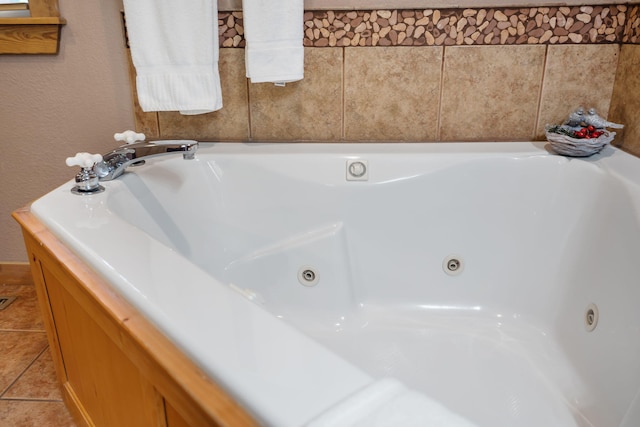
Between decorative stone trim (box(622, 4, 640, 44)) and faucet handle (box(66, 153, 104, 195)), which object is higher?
decorative stone trim (box(622, 4, 640, 44))

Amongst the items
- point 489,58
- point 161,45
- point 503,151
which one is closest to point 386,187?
point 503,151

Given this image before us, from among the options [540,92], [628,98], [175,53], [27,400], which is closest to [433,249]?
[540,92]

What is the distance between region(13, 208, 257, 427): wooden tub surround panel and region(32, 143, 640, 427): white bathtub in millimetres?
186

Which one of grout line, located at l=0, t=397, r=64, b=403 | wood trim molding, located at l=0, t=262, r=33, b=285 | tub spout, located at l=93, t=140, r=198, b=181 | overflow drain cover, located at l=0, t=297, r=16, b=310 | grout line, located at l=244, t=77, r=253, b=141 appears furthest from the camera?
wood trim molding, located at l=0, t=262, r=33, b=285

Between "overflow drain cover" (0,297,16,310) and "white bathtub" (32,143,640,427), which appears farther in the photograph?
"overflow drain cover" (0,297,16,310)

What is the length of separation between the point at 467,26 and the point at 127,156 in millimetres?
1016

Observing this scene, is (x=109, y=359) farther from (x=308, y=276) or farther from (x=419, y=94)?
(x=419, y=94)

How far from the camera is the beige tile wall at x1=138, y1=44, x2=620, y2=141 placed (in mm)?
1521

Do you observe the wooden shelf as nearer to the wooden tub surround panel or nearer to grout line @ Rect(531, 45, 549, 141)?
the wooden tub surround panel

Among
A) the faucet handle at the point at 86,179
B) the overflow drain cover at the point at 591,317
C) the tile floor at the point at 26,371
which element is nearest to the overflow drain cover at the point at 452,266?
the overflow drain cover at the point at 591,317

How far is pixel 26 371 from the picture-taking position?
1.50 m

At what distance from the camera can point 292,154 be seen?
151cm

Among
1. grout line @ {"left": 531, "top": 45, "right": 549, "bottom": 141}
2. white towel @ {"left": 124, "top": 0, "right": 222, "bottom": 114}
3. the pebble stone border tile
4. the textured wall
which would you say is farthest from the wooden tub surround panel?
grout line @ {"left": 531, "top": 45, "right": 549, "bottom": 141}

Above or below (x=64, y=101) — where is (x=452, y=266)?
below
